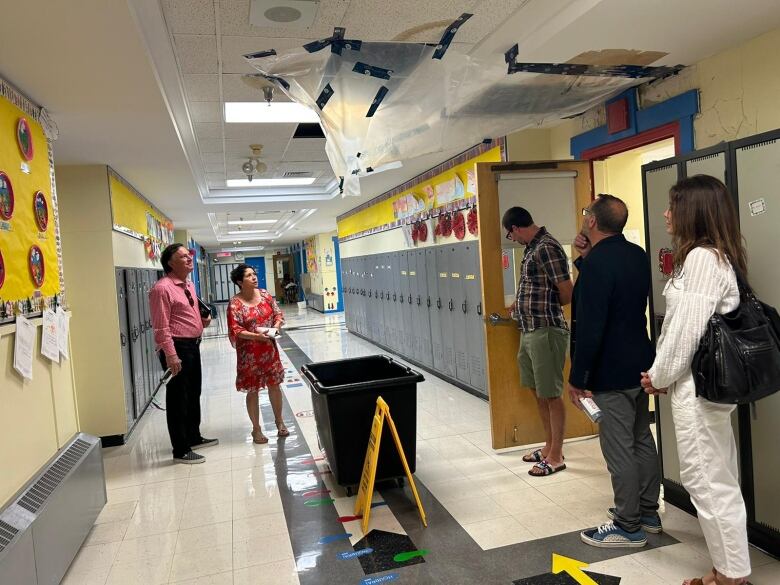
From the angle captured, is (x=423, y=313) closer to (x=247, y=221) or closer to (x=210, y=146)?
(x=210, y=146)

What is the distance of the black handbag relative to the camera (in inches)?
73.6

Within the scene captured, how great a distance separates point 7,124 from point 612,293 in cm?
300

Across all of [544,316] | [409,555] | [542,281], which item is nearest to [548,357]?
[544,316]

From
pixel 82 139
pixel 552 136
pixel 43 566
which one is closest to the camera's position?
pixel 43 566

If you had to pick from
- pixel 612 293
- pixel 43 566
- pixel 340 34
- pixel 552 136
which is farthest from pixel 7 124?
pixel 552 136

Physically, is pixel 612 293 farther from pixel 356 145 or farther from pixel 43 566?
pixel 43 566

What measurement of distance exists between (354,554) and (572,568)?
3.23 ft

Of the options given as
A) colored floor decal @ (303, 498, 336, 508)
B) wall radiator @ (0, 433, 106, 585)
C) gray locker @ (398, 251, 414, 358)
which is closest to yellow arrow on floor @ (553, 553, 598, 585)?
colored floor decal @ (303, 498, 336, 508)

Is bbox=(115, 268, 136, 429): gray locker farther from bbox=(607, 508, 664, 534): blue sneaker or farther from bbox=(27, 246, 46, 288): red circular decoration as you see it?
bbox=(607, 508, 664, 534): blue sneaker

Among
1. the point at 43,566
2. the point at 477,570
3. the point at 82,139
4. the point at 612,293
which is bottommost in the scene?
the point at 477,570

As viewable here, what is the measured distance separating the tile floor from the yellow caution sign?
0.36ft

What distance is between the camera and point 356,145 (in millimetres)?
3104

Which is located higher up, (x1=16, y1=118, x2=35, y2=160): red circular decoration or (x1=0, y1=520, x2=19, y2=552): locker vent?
(x1=16, y1=118, x2=35, y2=160): red circular decoration

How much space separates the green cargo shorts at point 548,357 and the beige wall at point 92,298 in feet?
11.4
